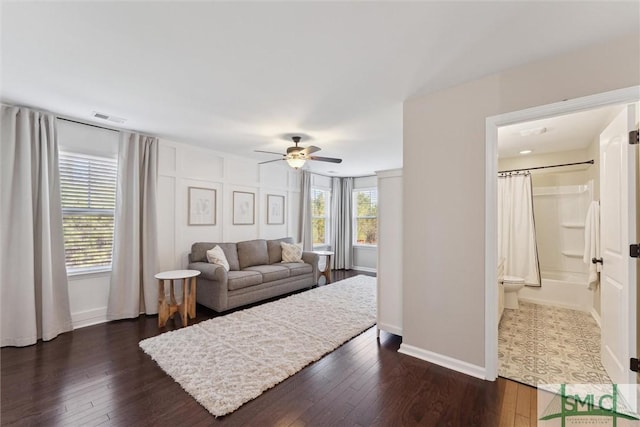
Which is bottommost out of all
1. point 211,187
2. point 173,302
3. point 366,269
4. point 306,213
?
point 366,269

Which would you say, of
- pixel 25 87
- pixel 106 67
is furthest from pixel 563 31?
pixel 25 87

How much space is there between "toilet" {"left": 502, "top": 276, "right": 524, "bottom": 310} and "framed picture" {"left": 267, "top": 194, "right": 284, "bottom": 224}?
4219mm

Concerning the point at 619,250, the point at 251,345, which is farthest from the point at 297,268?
the point at 619,250

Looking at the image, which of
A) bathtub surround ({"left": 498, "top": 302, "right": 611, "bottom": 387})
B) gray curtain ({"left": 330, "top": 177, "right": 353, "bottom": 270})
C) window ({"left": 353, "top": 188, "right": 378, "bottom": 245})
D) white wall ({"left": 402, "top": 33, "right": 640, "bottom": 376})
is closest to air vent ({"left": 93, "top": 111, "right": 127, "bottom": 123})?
white wall ({"left": 402, "top": 33, "right": 640, "bottom": 376})

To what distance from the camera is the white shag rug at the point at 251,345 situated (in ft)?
6.97

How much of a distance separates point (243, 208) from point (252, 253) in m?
0.95

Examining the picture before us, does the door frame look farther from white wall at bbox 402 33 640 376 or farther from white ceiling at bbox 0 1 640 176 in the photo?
white ceiling at bbox 0 1 640 176

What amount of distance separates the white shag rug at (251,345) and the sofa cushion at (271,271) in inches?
15.9

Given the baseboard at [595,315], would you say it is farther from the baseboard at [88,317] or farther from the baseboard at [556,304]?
the baseboard at [88,317]

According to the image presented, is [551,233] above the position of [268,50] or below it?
below

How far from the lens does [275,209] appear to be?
6004mm

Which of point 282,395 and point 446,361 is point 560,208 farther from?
point 282,395

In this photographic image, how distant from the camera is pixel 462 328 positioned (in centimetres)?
237

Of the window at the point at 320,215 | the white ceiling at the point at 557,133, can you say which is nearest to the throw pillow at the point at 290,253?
the window at the point at 320,215
